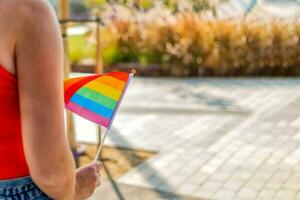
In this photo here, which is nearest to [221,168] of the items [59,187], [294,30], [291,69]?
[59,187]

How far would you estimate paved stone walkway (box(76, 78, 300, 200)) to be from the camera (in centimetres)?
470

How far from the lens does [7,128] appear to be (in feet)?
4.02

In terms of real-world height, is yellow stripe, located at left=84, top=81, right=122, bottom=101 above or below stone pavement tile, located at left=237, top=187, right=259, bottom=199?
above

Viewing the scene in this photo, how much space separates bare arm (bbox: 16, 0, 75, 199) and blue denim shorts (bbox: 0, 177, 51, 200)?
0.09m

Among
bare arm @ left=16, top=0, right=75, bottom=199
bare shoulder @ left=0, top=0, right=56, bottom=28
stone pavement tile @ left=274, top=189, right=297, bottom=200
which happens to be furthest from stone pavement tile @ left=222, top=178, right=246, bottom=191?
bare shoulder @ left=0, top=0, right=56, bottom=28

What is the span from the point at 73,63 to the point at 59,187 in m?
11.8

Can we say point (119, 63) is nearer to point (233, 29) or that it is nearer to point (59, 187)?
point (233, 29)

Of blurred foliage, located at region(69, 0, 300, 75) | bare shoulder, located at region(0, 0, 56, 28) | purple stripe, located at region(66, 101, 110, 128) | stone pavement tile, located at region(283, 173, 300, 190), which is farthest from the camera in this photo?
blurred foliage, located at region(69, 0, 300, 75)

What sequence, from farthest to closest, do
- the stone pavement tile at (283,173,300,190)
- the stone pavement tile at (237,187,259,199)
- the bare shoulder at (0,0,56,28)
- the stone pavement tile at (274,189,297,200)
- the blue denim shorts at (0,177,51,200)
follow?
1. the stone pavement tile at (283,173,300,190)
2. the stone pavement tile at (237,187,259,199)
3. the stone pavement tile at (274,189,297,200)
4. the blue denim shorts at (0,177,51,200)
5. the bare shoulder at (0,0,56,28)

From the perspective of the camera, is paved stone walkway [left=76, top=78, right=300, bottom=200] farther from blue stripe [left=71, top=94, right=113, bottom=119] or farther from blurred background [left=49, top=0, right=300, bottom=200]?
blue stripe [left=71, top=94, right=113, bottom=119]

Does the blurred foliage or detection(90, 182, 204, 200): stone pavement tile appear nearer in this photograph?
detection(90, 182, 204, 200): stone pavement tile

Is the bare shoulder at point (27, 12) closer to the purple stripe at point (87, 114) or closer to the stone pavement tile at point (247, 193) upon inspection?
the purple stripe at point (87, 114)

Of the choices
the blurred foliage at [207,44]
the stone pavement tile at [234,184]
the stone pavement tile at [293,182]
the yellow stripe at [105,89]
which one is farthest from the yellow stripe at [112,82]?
the blurred foliage at [207,44]

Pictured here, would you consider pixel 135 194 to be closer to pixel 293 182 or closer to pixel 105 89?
pixel 293 182
